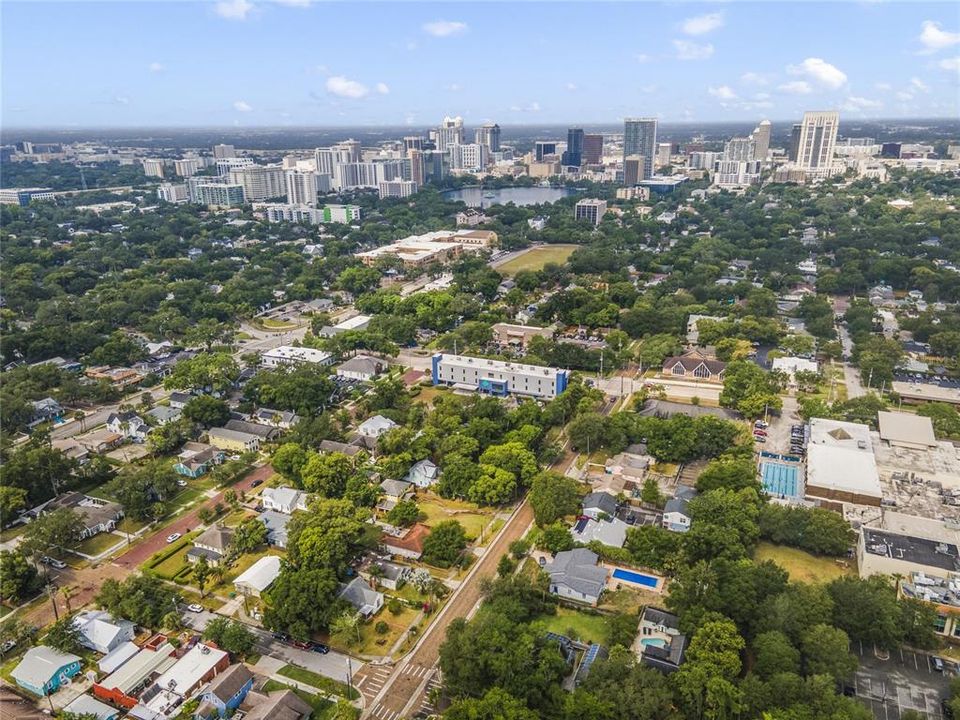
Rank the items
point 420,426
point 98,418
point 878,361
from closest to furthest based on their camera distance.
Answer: point 420,426 < point 98,418 < point 878,361

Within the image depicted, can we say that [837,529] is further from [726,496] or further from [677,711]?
[677,711]

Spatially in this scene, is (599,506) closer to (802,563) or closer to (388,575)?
(802,563)

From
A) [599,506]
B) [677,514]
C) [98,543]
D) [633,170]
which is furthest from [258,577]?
[633,170]

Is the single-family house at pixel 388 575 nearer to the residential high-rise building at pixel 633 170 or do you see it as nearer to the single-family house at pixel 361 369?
the single-family house at pixel 361 369

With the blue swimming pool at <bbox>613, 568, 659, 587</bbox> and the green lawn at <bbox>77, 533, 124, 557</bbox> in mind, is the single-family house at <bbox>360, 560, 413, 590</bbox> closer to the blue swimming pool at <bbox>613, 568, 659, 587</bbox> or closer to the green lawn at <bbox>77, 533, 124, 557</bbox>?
the blue swimming pool at <bbox>613, 568, 659, 587</bbox>

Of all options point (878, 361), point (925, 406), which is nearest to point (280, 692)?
point (925, 406)

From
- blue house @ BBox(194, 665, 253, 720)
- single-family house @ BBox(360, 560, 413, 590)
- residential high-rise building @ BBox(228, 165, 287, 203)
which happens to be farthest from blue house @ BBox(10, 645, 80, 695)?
residential high-rise building @ BBox(228, 165, 287, 203)

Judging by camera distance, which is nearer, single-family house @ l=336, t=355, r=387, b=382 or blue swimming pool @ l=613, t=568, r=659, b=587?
blue swimming pool @ l=613, t=568, r=659, b=587
